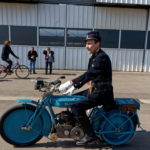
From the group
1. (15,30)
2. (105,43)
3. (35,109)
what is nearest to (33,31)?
(15,30)

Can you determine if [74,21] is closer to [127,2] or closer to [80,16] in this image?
[80,16]

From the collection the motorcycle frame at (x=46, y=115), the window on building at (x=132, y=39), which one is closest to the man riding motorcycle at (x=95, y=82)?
the motorcycle frame at (x=46, y=115)

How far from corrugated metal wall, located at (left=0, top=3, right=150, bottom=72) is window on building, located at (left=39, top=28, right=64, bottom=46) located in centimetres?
30

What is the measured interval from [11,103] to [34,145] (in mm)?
2729

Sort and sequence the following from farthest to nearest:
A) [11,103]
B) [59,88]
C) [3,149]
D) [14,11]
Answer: [14,11]
[11,103]
[3,149]
[59,88]

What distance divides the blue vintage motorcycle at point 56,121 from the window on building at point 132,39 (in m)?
9.96

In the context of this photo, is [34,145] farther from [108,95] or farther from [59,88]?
[108,95]

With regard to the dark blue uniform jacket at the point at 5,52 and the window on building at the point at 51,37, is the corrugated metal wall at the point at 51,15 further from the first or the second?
the dark blue uniform jacket at the point at 5,52

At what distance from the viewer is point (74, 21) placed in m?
12.8

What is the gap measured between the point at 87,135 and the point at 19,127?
1209 mm

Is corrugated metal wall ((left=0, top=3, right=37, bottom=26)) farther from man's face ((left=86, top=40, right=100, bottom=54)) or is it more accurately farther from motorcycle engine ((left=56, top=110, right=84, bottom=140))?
motorcycle engine ((left=56, top=110, right=84, bottom=140))

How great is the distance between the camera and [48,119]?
3637mm

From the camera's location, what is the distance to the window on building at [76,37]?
42.4ft

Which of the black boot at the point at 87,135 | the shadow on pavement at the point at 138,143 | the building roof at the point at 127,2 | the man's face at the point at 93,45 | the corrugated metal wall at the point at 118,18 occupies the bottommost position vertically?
the shadow on pavement at the point at 138,143
